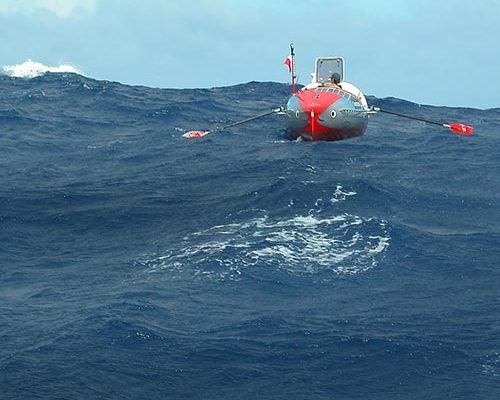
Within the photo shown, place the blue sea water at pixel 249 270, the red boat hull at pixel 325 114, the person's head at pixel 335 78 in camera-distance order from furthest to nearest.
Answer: the person's head at pixel 335 78 → the red boat hull at pixel 325 114 → the blue sea water at pixel 249 270

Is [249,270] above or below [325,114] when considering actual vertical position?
below

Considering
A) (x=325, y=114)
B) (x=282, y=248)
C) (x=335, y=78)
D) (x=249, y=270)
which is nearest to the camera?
(x=249, y=270)

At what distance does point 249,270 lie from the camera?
140 feet

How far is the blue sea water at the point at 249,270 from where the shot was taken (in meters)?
32.2

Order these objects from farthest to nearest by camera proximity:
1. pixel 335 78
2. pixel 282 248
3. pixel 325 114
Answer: pixel 335 78, pixel 325 114, pixel 282 248

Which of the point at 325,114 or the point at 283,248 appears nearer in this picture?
the point at 283,248

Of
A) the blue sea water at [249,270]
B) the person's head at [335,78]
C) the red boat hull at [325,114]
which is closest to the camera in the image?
the blue sea water at [249,270]

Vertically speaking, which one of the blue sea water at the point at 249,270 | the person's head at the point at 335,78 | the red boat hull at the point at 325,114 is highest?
the person's head at the point at 335,78

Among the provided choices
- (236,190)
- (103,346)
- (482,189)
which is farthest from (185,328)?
(482,189)

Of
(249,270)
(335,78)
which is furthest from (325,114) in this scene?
(249,270)

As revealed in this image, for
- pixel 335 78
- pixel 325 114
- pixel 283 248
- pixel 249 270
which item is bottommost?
pixel 249 270

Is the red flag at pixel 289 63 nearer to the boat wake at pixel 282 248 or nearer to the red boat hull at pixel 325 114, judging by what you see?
the red boat hull at pixel 325 114

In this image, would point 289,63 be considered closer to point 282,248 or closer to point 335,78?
point 335,78

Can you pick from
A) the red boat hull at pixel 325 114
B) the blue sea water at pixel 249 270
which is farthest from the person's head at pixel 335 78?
the blue sea water at pixel 249 270
